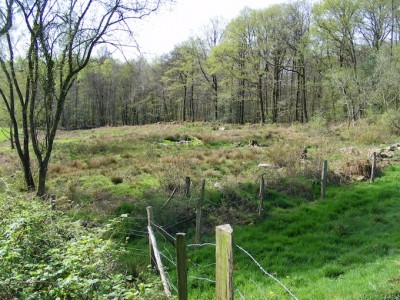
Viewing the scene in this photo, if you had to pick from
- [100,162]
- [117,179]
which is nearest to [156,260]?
[117,179]

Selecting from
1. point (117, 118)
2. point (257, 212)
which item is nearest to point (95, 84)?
point (117, 118)

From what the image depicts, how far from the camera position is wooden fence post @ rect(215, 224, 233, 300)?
2709 millimetres

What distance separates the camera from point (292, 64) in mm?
45875

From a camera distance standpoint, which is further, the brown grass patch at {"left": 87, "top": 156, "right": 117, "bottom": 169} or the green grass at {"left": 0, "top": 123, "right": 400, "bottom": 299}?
the brown grass patch at {"left": 87, "top": 156, "right": 117, "bottom": 169}

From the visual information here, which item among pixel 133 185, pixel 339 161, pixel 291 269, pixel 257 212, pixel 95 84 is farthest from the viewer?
pixel 95 84

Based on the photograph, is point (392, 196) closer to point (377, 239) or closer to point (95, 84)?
point (377, 239)

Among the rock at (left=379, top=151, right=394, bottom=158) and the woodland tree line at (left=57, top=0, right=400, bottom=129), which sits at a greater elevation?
the woodland tree line at (left=57, top=0, right=400, bottom=129)

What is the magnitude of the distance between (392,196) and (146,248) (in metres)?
8.52

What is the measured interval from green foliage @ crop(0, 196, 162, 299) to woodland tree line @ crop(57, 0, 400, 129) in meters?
20.9

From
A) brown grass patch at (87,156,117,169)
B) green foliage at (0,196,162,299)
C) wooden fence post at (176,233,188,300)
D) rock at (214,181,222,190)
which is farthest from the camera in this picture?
brown grass patch at (87,156,117,169)

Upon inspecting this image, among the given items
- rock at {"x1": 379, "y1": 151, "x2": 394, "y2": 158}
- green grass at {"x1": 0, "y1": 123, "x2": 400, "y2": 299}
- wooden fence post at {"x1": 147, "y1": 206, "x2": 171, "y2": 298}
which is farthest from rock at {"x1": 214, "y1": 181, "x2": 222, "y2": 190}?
rock at {"x1": 379, "y1": 151, "x2": 394, "y2": 158}

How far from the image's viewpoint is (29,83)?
13.0 m

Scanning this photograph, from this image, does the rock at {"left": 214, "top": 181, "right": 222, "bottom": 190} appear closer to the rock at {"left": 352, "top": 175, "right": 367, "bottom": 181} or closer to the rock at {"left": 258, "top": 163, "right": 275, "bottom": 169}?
the rock at {"left": 258, "top": 163, "right": 275, "bottom": 169}

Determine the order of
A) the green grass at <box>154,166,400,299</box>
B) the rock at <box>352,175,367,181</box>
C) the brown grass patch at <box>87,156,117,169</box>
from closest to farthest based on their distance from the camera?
the green grass at <box>154,166,400,299</box> < the rock at <box>352,175,367,181</box> < the brown grass patch at <box>87,156,117,169</box>
